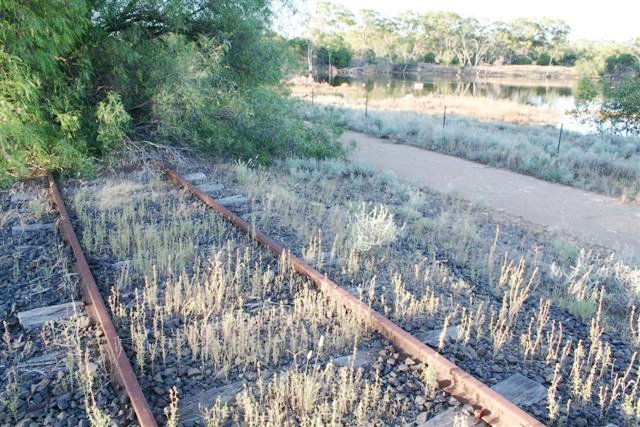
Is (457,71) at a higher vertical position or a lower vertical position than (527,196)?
higher

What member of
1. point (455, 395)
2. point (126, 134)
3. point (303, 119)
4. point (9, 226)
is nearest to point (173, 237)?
point (9, 226)

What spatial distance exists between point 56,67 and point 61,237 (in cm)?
435

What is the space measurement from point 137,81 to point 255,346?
843 cm

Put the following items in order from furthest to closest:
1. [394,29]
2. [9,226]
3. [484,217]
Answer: [394,29]
[484,217]
[9,226]

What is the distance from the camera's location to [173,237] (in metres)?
6.43

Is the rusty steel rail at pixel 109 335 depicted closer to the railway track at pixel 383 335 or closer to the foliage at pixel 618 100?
the railway track at pixel 383 335

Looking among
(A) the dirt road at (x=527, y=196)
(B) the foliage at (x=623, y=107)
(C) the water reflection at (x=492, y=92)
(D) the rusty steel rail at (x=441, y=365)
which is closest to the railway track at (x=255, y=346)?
(D) the rusty steel rail at (x=441, y=365)

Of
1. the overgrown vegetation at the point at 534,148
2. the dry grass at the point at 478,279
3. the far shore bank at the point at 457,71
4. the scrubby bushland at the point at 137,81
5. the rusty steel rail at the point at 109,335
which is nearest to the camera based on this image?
the rusty steel rail at the point at 109,335

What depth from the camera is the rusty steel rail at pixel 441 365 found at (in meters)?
3.37

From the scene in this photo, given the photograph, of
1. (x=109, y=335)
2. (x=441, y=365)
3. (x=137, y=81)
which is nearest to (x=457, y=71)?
(x=137, y=81)

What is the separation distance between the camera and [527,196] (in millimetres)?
12859

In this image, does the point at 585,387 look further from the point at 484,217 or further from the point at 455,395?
the point at 484,217

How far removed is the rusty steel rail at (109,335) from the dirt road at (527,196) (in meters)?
7.91

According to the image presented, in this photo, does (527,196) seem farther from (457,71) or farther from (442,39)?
(442,39)
